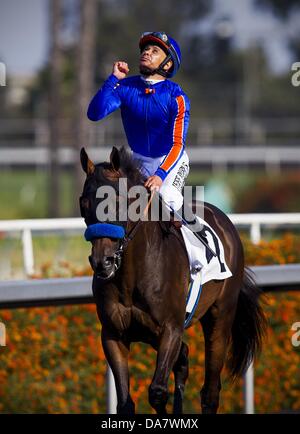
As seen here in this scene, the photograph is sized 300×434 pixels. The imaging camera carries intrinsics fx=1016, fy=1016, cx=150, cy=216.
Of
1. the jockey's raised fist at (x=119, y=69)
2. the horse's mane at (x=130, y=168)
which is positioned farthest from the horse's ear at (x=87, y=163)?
the jockey's raised fist at (x=119, y=69)

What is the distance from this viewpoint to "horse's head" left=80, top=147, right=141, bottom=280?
4488 mm

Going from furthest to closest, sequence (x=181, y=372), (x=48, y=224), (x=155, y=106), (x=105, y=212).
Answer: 1. (x=48, y=224)
2. (x=181, y=372)
3. (x=155, y=106)
4. (x=105, y=212)

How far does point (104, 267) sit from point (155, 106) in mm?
1022

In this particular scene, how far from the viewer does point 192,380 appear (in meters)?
7.06

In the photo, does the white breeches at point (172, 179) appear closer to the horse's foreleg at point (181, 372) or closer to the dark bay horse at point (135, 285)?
the dark bay horse at point (135, 285)

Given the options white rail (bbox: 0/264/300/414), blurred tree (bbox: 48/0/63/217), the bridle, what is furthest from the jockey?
blurred tree (bbox: 48/0/63/217)

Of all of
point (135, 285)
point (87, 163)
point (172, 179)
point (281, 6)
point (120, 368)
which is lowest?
point (120, 368)

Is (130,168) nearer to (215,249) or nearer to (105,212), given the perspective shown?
(105,212)

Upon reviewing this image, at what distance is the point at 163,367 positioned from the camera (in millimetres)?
4781

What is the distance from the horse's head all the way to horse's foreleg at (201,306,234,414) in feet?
Result: 4.10

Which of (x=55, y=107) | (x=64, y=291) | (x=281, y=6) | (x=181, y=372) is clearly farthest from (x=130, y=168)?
(x=281, y=6)

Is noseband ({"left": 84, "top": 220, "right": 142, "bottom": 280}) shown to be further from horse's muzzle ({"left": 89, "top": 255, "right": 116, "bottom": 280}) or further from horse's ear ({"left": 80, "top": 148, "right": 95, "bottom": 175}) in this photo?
horse's ear ({"left": 80, "top": 148, "right": 95, "bottom": 175})

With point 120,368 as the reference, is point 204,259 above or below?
above

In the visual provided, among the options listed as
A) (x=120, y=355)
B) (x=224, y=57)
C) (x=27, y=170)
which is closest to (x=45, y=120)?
(x=27, y=170)
